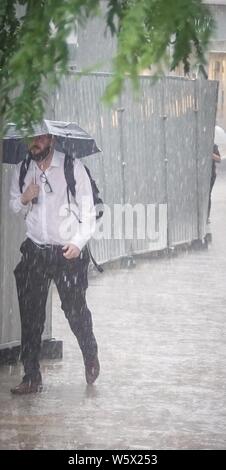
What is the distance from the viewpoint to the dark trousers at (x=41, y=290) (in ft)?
29.1

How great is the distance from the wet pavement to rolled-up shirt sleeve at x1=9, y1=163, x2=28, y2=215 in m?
1.23

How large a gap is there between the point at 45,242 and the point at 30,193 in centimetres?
35

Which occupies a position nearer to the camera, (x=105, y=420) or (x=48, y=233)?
(x=105, y=420)

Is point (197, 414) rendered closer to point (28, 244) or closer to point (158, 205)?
point (28, 244)

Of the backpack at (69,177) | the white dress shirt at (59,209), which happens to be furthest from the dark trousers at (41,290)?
the backpack at (69,177)

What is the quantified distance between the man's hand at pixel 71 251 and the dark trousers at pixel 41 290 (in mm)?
110

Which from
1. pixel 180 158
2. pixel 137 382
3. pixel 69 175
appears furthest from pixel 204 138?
pixel 69 175

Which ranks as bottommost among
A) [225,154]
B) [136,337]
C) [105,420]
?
[225,154]

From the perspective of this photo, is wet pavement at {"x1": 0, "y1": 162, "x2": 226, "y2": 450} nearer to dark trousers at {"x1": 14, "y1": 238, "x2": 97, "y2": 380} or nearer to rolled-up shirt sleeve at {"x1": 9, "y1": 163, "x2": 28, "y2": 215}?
dark trousers at {"x1": 14, "y1": 238, "x2": 97, "y2": 380}

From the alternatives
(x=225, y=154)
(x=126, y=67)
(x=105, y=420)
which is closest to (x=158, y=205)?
(x=105, y=420)

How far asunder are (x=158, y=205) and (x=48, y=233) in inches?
351

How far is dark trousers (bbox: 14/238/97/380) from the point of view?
8.86m

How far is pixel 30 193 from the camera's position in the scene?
8.78m

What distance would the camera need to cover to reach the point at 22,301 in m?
8.92
